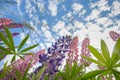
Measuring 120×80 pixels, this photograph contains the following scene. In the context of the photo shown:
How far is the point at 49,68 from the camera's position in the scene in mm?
2244

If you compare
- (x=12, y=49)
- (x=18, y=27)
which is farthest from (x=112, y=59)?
(x=18, y=27)

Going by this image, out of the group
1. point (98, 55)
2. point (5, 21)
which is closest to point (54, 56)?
point (5, 21)

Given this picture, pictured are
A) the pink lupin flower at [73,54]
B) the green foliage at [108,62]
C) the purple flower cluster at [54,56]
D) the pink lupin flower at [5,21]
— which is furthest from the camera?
the pink lupin flower at [73,54]

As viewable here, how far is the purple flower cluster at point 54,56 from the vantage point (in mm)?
2224

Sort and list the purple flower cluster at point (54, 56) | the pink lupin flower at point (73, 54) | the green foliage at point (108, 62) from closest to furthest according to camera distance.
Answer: the green foliage at point (108, 62) → the purple flower cluster at point (54, 56) → the pink lupin flower at point (73, 54)

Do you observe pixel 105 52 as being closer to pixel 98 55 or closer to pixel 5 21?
pixel 98 55

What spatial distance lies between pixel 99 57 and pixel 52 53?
4.74 feet

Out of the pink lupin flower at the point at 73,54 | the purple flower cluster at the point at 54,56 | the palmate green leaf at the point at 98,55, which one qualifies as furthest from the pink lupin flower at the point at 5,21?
the palmate green leaf at the point at 98,55

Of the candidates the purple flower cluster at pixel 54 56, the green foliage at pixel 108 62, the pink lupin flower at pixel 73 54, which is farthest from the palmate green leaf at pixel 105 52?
the pink lupin flower at pixel 73 54

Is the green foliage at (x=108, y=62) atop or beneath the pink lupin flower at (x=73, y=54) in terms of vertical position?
beneath

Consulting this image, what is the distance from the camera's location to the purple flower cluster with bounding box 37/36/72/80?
222 cm

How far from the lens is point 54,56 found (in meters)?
2.47

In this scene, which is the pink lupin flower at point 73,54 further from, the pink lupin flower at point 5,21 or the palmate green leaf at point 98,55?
the palmate green leaf at point 98,55

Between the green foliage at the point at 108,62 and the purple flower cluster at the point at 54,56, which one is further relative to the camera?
the purple flower cluster at the point at 54,56
